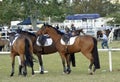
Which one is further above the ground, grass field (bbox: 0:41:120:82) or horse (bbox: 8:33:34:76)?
horse (bbox: 8:33:34:76)

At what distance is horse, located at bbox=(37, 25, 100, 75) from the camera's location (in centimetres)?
1741

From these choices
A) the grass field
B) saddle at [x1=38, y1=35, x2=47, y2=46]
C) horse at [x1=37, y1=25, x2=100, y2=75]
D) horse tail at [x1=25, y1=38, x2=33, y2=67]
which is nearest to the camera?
the grass field

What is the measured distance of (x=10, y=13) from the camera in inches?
2238

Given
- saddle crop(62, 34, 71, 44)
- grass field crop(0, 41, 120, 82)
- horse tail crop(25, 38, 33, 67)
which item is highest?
saddle crop(62, 34, 71, 44)

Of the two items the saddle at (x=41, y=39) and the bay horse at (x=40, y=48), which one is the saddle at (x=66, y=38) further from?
the saddle at (x=41, y=39)

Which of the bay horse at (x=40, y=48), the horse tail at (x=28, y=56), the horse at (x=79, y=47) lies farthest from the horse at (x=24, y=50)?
the horse at (x=79, y=47)

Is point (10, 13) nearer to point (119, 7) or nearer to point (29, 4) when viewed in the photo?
point (29, 4)

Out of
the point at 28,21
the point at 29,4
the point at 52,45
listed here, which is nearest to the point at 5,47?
the point at 52,45

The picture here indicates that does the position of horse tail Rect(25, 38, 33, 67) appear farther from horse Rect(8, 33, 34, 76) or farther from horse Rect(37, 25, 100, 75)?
horse Rect(37, 25, 100, 75)

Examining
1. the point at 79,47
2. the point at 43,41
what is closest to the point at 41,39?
the point at 43,41

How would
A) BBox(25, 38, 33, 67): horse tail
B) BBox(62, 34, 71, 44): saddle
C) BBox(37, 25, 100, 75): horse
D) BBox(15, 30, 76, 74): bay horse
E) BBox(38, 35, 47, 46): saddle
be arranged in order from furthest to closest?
BBox(38, 35, 47, 46): saddle → BBox(15, 30, 76, 74): bay horse → BBox(62, 34, 71, 44): saddle → BBox(37, 25, 100, 75): horse → BBox(25, 38, 33, 67): horse tail

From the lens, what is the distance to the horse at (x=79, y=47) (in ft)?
57.1

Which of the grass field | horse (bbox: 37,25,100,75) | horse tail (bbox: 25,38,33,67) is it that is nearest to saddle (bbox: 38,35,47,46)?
horse (bbox: 37,25,100,75)

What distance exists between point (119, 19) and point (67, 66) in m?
44.6
